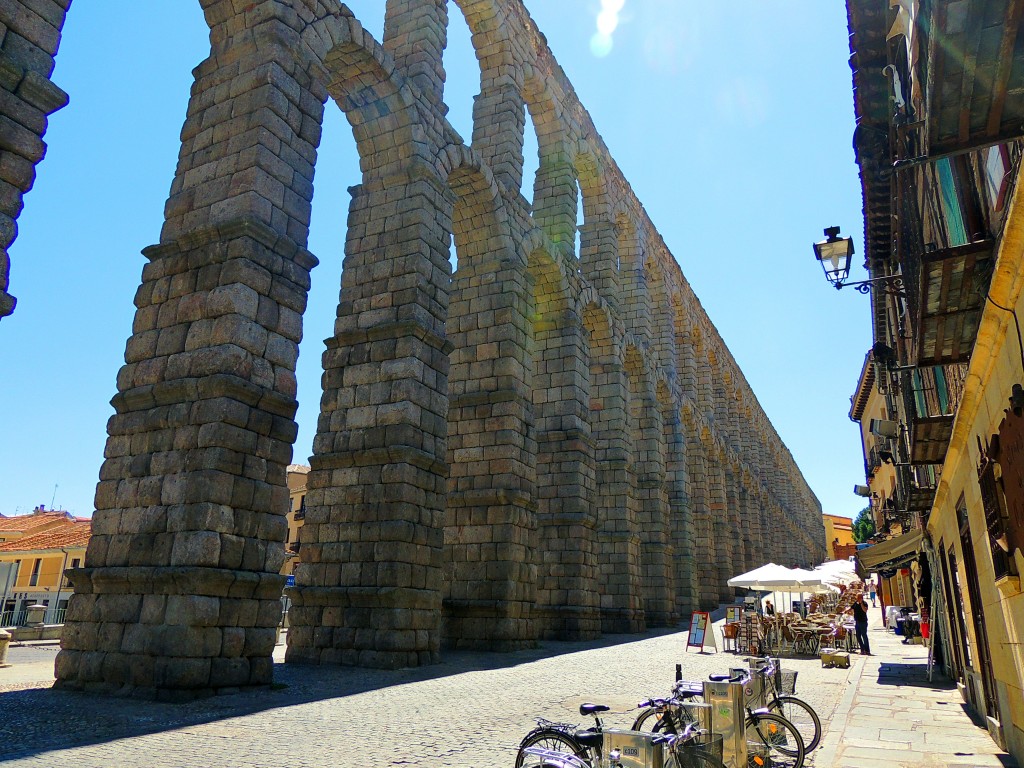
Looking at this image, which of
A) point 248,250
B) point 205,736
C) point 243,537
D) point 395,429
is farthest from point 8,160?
point 395,429

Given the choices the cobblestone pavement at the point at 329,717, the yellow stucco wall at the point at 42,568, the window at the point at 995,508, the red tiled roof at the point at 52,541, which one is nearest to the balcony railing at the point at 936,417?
the window at the point at 995,508

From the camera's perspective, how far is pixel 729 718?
465cm

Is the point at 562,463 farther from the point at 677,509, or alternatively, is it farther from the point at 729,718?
the point at 729,718

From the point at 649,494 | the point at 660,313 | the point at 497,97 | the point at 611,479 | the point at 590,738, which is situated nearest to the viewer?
the point at 590,738

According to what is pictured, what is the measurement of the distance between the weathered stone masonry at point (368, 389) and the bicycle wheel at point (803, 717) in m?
5.13

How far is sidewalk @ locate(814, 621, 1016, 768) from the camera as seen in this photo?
5824 millimetres

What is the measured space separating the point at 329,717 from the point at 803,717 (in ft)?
15.3

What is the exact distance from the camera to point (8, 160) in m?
6.25

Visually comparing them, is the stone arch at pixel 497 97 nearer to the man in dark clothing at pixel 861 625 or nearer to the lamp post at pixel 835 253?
the lamp post at pixel 835 253

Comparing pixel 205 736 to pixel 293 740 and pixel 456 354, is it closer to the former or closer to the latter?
pixel 293 740

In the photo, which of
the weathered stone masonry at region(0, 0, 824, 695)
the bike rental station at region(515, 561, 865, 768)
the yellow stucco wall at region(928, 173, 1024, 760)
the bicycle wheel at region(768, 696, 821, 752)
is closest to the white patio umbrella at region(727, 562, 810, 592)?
the weathered stone masonry at region(0, 0, 824, 695)

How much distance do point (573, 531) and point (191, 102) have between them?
446 inches

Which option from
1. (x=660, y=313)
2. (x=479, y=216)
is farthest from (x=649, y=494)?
(x=479, y=216)

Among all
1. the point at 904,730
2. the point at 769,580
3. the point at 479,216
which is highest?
the point at 479,216
